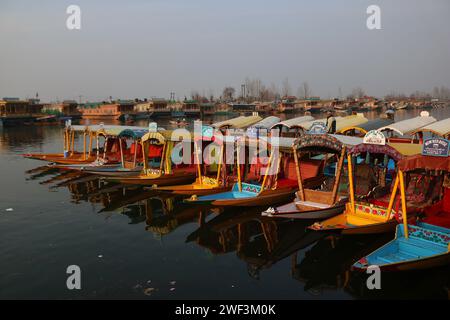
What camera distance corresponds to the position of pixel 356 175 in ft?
55.0

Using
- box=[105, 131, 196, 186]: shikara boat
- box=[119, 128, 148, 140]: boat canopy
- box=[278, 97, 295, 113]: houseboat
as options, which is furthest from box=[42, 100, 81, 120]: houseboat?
box=[105, 131, 196, 186]: shikara boat

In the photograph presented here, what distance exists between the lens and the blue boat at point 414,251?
973cm

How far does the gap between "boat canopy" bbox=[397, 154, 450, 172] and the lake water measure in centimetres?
310

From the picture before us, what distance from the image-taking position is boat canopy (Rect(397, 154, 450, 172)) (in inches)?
419

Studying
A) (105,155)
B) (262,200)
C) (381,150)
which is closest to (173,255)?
(262,200)

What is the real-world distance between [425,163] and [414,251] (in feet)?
8.65

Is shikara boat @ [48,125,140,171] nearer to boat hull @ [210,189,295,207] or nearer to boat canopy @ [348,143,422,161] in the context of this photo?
boat hull @ [210,189,295,207]

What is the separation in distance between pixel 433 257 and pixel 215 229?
26.2 ft

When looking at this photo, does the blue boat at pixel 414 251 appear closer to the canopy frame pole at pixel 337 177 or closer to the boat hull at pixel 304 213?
the boat hull at pixel 304 213

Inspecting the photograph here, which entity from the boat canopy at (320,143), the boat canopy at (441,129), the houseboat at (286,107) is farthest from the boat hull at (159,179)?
the houseboat at (286,107)

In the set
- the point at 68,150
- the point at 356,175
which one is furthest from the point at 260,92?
the point at 356,175

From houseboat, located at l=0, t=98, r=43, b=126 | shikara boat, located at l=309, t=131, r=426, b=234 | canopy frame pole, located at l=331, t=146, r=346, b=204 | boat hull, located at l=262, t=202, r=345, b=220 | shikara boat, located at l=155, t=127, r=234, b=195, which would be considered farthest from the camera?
houseboat, located at l=0, t=98, r=43, b=126

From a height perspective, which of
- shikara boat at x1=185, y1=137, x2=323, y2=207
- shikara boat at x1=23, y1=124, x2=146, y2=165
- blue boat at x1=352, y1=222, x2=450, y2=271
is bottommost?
blue boat at x1=352, y1=222, x2=450, y2=271
